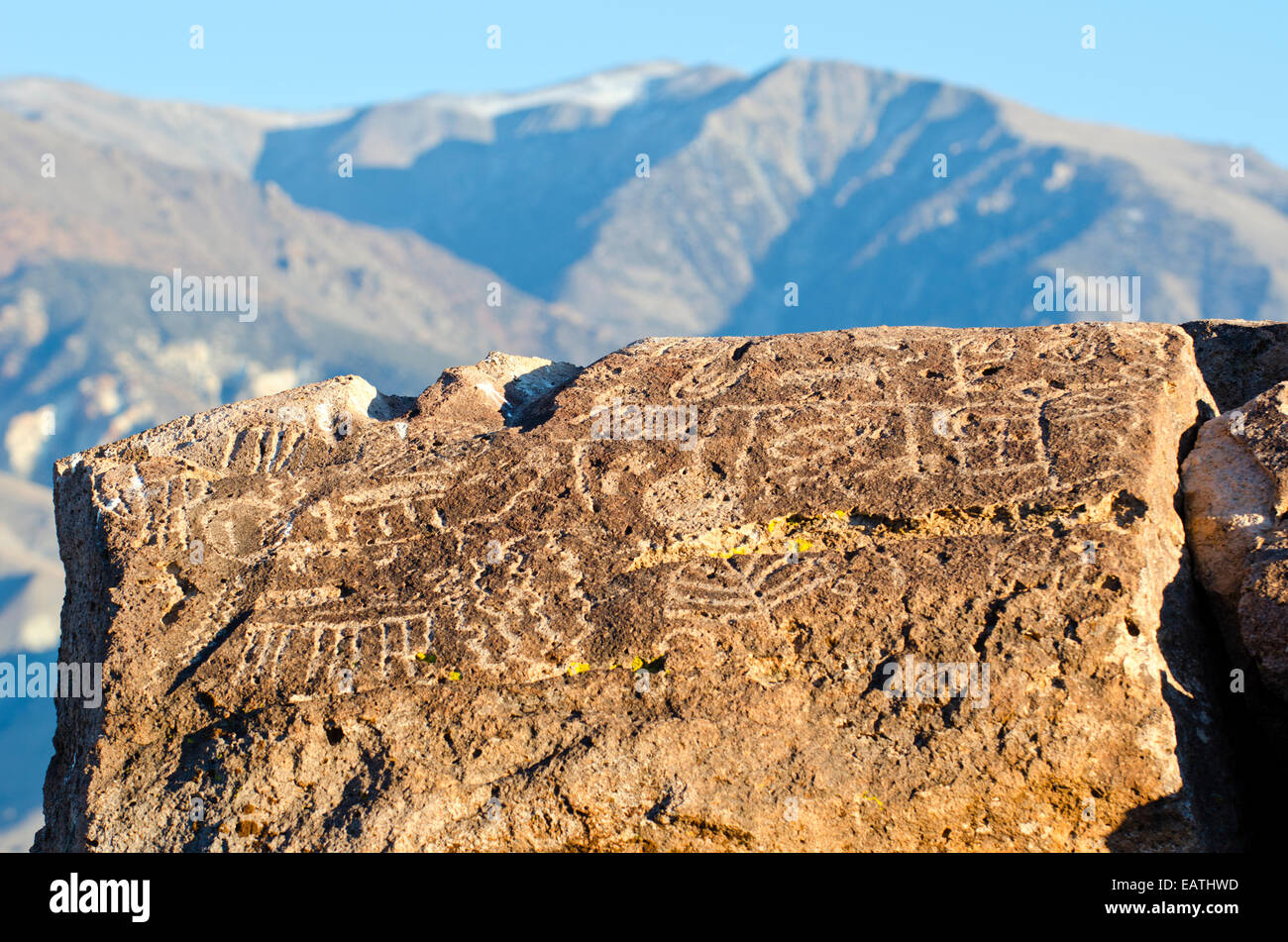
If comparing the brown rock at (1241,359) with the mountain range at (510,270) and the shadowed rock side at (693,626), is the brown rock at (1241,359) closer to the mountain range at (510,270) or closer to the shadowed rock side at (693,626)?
the shadowed rock side at (693,626)

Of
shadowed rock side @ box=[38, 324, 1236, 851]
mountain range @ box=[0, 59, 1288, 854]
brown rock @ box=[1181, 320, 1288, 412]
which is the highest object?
mountain range @ box=[0, 59, 1288, 854]

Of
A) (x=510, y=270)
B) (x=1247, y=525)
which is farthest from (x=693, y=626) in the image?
(x=510, y=270)

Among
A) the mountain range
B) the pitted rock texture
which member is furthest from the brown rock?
the mountain range

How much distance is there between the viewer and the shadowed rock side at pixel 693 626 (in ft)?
21.3

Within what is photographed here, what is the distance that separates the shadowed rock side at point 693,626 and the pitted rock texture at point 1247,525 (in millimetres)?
242

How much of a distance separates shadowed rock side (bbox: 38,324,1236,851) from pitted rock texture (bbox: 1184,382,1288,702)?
9.5 inches

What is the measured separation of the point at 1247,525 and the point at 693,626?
3.37 m

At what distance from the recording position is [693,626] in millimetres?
7059

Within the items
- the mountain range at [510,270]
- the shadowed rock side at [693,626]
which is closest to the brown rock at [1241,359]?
the shadowed rock side at [693,626]

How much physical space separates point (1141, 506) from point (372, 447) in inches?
209

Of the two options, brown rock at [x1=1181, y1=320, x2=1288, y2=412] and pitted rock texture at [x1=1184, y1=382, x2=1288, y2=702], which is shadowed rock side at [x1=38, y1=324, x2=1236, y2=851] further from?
brown rock at [x1=1181, y1=320, x2=1288, y2=412]

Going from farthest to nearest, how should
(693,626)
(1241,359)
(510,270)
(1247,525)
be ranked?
(510,270) → (1241,359) → (1247,525) → (693,626)

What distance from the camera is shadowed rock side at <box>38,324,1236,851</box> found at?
6500 mm

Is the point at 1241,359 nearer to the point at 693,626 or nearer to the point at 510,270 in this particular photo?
the point at 693,626
